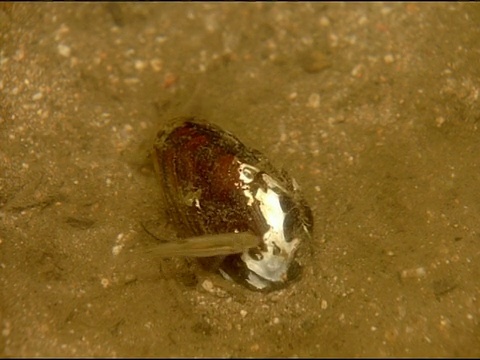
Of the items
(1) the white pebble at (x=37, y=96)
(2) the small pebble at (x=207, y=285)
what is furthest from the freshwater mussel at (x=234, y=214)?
(1) the white pebble at (x=37, y=96)

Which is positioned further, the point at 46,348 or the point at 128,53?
the point at 128,53

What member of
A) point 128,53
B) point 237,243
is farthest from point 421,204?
point 128,53

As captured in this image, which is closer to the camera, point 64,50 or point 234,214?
point 234,214

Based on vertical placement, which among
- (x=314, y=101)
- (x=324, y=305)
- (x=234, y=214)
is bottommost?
(x=324, y=305)

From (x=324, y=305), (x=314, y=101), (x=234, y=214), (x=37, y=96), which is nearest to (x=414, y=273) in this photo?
(x=324, y=305)

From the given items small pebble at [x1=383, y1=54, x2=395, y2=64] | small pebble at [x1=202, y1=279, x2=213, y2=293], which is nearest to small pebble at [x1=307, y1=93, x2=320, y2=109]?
small pebble at [x1=383, y1=54, x2=395, y2=64]

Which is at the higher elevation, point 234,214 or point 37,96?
point 37,96

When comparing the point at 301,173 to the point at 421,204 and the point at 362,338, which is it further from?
the point at 362,338

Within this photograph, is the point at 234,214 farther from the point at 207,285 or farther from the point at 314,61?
the point at 314,61
